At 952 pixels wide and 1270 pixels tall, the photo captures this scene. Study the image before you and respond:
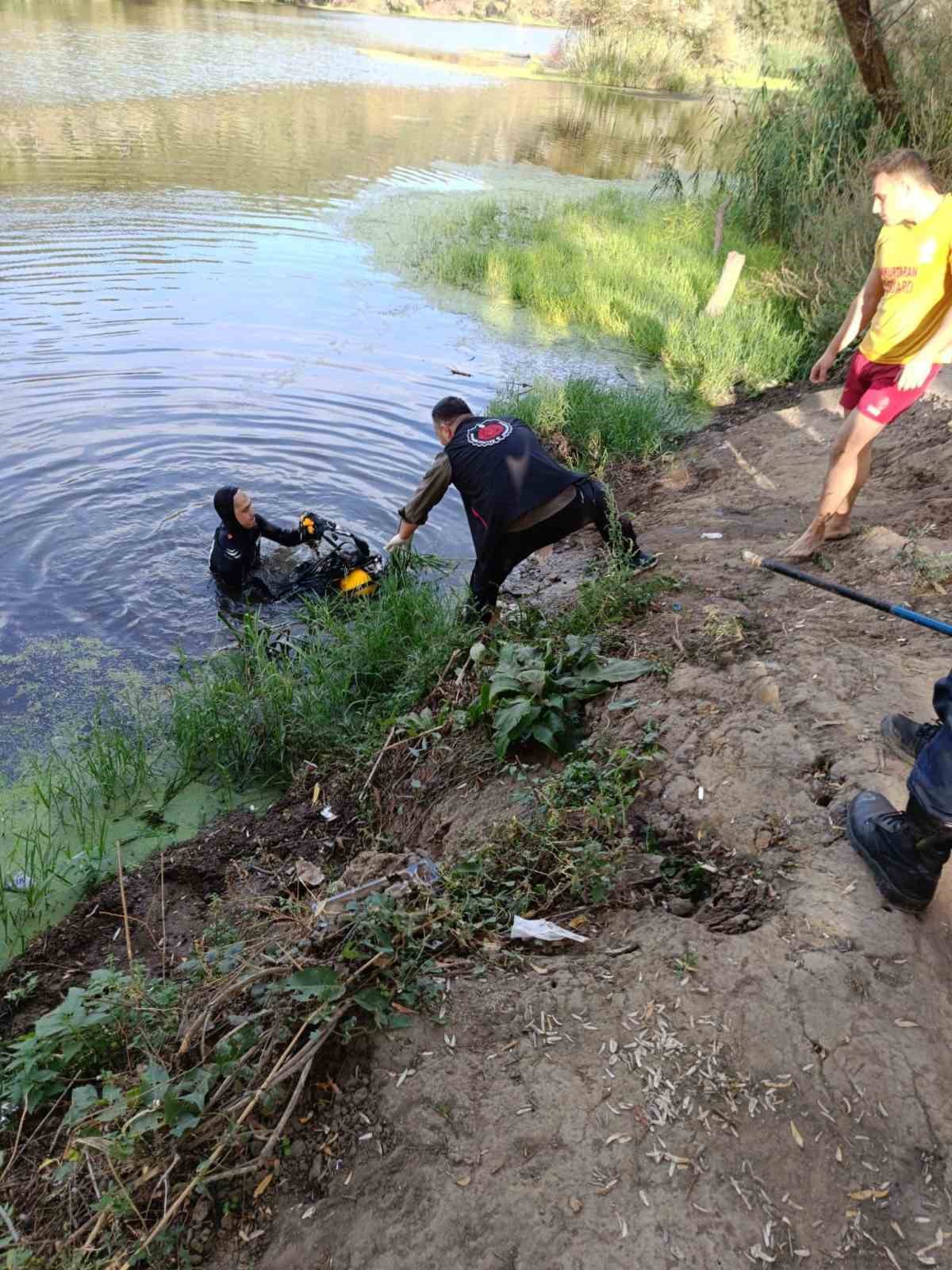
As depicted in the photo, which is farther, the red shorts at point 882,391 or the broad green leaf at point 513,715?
the red shorts at point 882,391

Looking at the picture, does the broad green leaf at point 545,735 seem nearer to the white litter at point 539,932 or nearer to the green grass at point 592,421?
the white litter at point 539,932

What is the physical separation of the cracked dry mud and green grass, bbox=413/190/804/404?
684 centimetres

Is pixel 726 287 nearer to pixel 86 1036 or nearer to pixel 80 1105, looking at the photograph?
pixel 86 1036

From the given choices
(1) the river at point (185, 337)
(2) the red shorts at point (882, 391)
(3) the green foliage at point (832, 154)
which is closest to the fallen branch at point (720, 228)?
(3) the green foliage at point (832, 154)

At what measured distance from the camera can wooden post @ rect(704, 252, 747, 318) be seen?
964 cm

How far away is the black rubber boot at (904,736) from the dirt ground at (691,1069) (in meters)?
0.07

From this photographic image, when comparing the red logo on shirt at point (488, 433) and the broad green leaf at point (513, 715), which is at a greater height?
the red logo on shirt at point (488, 433)

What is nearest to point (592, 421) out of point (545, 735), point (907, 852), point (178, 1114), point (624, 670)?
point (624, 670)

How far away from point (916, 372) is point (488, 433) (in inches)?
82.4

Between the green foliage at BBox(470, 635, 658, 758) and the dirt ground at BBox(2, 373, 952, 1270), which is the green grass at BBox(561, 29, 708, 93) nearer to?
the green foliage at BBox(470, 635, 658, 758)

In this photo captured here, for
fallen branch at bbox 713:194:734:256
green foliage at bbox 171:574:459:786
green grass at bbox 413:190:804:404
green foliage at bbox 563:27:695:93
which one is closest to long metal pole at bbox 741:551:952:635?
green foliage at bbox 171:574:459:786

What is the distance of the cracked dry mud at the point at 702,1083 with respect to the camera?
1873mm

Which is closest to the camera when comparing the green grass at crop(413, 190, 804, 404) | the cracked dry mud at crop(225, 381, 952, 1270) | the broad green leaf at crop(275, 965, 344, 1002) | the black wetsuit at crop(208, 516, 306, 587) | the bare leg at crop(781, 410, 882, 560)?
the cracked dry mud at crop(225, 381, 952, 1270)

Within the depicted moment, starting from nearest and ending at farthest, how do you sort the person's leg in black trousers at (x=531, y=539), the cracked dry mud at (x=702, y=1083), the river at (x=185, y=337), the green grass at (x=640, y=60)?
the cracked dry mud at (x=702, y=1083)
the person's leg in black trousers at (x=531, y=539)
the river at (x=185, y=337)
the green grass at (x=640, y=60)
